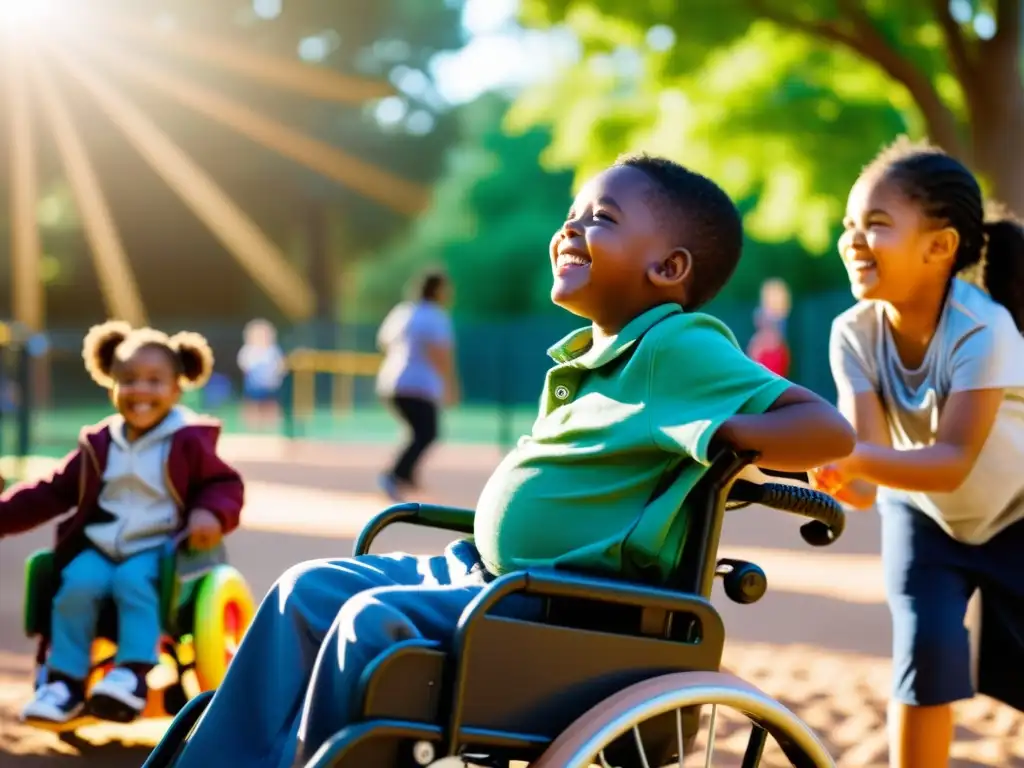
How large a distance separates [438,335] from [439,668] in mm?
8651

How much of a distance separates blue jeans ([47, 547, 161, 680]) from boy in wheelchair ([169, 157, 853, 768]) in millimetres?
1510

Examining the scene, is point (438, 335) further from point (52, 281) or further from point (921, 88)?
point (52, 281)

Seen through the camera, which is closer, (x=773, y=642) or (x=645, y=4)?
(x=773, y=642)

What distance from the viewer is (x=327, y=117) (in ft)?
112

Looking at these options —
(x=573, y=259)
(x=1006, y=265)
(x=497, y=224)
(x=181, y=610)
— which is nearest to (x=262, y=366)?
(x=181, y=610)

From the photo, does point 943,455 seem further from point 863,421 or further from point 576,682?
point 576,682

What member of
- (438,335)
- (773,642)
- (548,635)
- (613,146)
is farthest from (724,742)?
(613,146)

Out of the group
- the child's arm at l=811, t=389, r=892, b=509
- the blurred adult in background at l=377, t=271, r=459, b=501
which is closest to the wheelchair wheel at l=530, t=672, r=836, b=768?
the child's arm at l=811, t=389, r=892, b=509

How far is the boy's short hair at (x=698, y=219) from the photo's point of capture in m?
2.51

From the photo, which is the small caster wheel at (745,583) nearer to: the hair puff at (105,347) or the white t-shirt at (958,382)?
the white t-shirt at (958,382)

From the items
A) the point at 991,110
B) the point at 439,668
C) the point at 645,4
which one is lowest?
the point at 439,668

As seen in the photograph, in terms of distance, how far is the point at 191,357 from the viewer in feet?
14.3

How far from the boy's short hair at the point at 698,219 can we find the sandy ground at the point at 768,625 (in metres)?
1.80

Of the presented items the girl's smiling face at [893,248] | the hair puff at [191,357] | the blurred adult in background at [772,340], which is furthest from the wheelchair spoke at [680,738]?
the blurred adult in background at [772,340]
